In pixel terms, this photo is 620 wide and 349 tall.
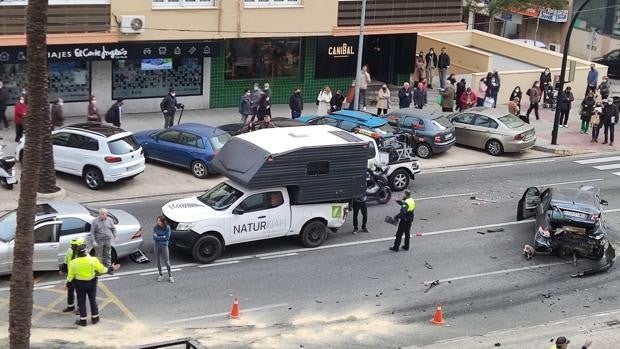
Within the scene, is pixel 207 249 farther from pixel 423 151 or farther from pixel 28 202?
pixel 423 151

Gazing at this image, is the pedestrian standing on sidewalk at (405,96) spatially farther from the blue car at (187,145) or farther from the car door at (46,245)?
the car door at (46,245)

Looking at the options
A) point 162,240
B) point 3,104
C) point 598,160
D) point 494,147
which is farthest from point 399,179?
point 3,104

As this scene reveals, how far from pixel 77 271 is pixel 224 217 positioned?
182 inches

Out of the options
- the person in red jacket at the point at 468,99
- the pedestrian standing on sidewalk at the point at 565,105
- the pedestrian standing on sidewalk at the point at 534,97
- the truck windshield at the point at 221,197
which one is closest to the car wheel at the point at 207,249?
the truck windshield at the point at 221,197

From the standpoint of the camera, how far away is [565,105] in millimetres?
37312

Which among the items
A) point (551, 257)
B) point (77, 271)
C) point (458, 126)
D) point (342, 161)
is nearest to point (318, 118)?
point (458, 126)

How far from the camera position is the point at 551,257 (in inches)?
930

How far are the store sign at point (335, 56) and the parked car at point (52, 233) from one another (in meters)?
19.6

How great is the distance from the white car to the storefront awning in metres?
13.4

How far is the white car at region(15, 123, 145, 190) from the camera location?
26438 mm

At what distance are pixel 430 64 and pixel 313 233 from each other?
67.6 ft

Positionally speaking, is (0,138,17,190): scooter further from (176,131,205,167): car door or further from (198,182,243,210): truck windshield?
(198,182,243,210): truck windshield

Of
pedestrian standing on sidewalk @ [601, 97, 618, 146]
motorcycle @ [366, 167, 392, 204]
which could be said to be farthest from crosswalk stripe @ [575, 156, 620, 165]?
motorcycle @ [366, 167, 392, 204]

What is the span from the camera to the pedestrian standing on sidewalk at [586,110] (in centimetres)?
3616
